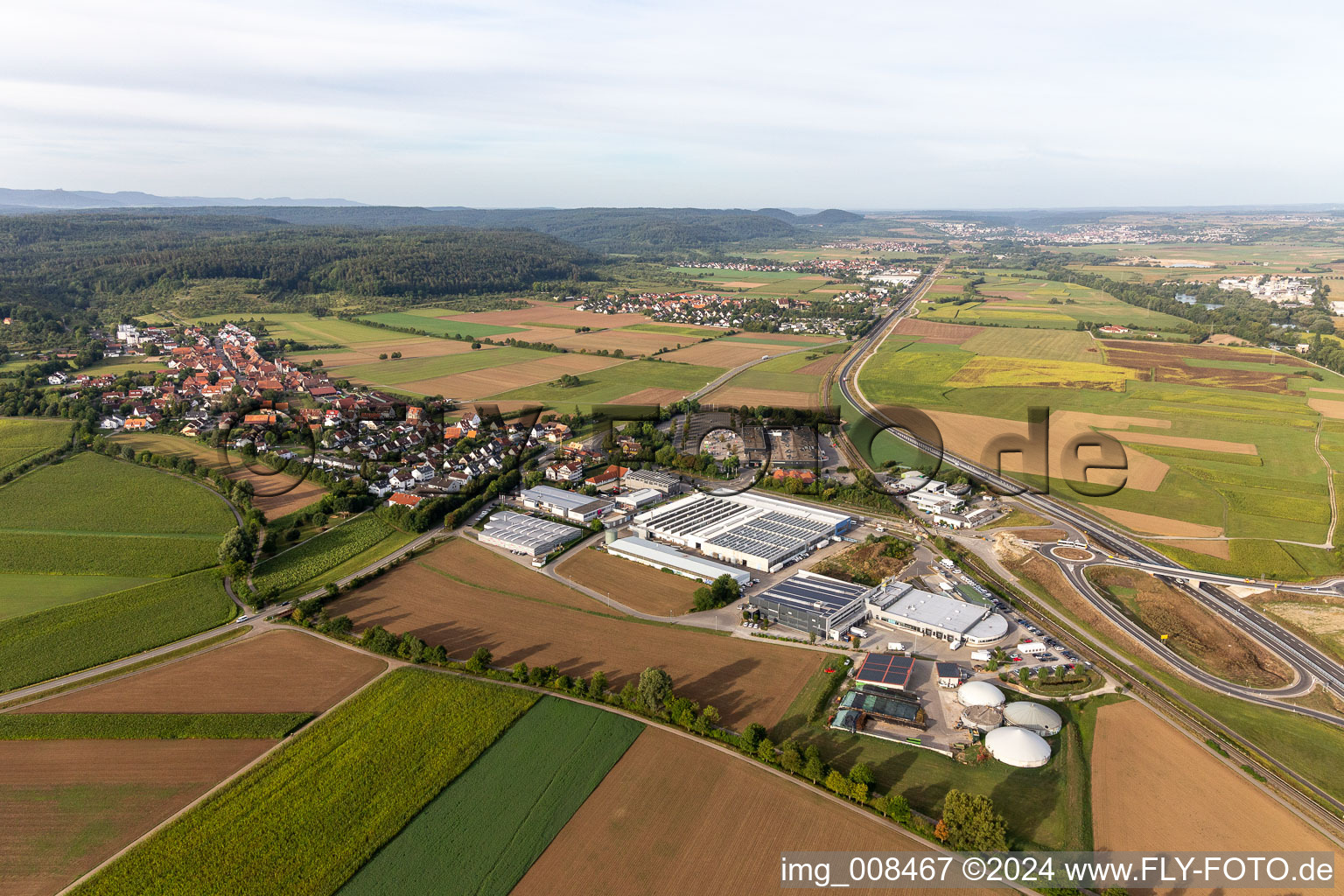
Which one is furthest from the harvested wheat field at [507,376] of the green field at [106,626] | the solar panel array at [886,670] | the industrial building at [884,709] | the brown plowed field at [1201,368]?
the brown plowed field at [1201,368]

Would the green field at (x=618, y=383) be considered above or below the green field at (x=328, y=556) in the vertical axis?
above

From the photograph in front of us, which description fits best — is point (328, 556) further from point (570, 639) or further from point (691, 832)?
point (691, 832)

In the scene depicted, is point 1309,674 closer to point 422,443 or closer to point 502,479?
point 502,479

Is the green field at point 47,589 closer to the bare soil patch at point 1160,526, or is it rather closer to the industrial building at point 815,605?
the industrial building at point 815,605

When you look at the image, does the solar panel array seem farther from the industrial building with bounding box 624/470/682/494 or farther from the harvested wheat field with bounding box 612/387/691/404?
the harvested wheat field with bounding box 612/387/691/404

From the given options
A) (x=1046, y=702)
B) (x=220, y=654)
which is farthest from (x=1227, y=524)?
(x=220, y=654)
